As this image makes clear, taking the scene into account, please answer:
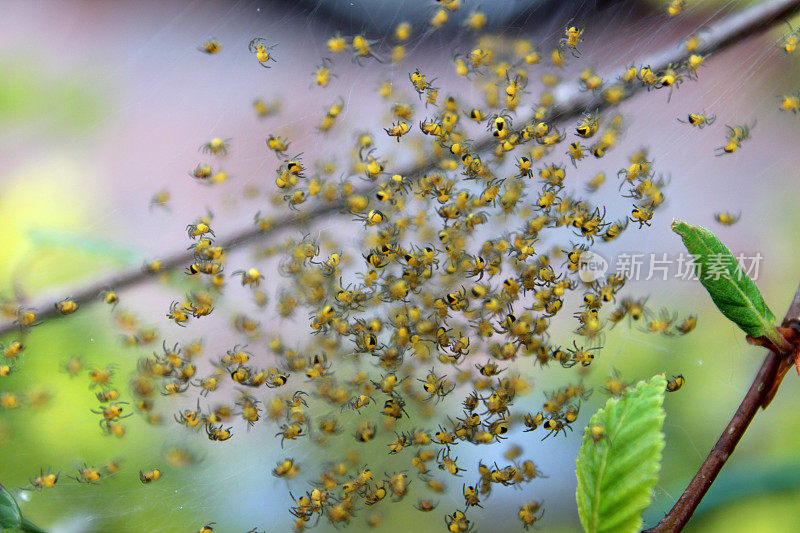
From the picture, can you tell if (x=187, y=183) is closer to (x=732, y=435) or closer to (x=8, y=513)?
(x=8, y=513)

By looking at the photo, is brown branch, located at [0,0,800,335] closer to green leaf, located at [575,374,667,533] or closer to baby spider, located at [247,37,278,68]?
baby spider, located at [247,37,278,68]

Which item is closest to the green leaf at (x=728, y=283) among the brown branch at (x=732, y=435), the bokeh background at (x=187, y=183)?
the brown branch at (x=732, y=435)

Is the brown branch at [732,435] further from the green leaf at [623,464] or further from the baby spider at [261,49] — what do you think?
the baby spider at [261,49]

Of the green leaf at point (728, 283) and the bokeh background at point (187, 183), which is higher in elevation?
the bokeh background at point (187, 183)

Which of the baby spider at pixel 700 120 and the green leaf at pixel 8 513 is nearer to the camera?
the green leaf at pixel 8 513

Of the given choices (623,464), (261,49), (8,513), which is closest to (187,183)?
(261,49)

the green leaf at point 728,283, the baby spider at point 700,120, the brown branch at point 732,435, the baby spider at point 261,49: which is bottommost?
the brown branch at point 732,435

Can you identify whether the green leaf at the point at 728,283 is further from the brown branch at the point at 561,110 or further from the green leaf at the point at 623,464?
the brown branch at the point at 561,110
